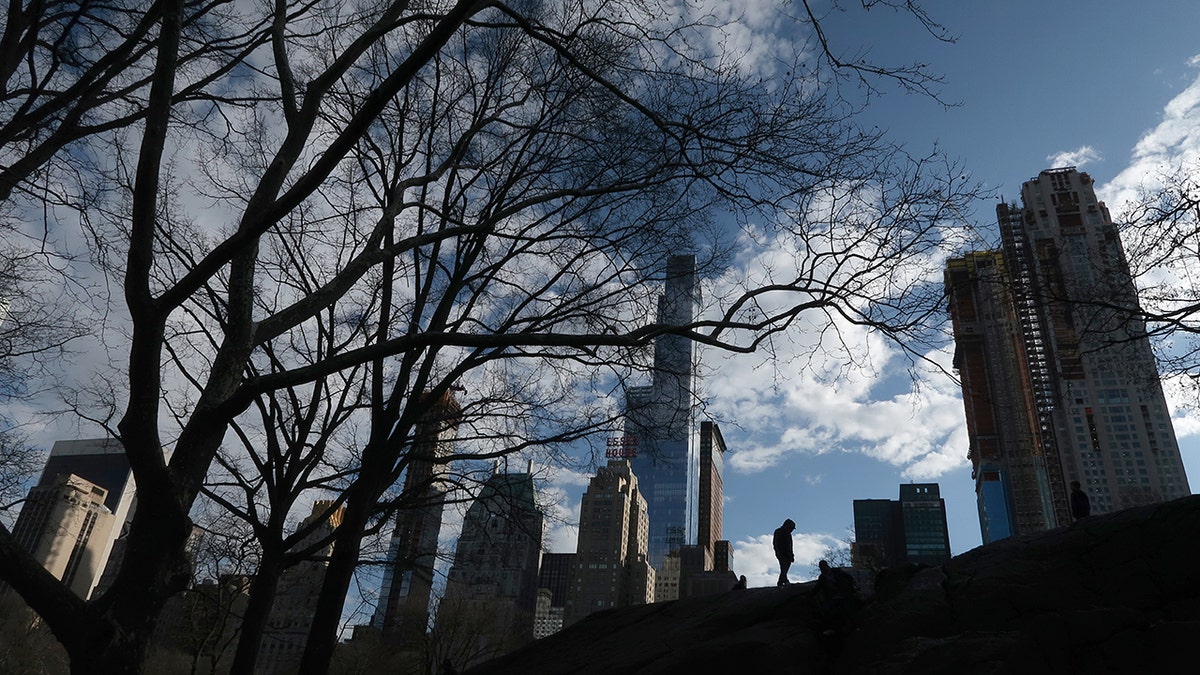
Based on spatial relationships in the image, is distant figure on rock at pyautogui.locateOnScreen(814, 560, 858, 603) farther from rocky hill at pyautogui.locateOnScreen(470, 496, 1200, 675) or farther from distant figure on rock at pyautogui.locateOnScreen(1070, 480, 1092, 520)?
distant figure on rock at pyautogui.locateOnScreen(1070, 480, 1092, 520)

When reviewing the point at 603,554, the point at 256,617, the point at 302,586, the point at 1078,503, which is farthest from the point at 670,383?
the point at 603,554

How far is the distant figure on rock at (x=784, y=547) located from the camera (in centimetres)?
1109

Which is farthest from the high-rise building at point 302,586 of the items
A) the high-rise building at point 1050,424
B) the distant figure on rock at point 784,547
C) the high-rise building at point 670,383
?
the high-rise building at point 1050,424

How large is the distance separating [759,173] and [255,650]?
8.35 m

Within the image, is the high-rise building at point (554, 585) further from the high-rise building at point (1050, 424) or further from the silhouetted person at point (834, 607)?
the silhouetted person at point (834, 607)

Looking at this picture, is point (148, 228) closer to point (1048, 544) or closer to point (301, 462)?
point (301, 462)

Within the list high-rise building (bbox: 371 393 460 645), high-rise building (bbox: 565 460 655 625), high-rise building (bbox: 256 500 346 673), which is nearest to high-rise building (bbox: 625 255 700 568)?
high-rise building (bbox: 371 393 460 645)

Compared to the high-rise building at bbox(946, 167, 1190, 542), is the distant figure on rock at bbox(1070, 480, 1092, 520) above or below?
below

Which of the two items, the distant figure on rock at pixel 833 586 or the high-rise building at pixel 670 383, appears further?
the high-rise building at pixel 670 383

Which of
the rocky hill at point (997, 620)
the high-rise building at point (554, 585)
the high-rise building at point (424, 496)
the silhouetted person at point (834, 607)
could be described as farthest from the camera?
the high-rise building at point (554, 585)

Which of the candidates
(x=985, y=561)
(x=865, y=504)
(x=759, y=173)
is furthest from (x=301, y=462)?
(x=865, y=504)

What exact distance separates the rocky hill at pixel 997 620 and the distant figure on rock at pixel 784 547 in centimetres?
364

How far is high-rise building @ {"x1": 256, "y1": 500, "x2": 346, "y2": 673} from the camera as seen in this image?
10.3 meters

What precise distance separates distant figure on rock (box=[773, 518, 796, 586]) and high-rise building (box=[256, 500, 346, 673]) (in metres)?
7.08
